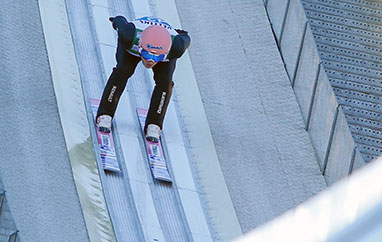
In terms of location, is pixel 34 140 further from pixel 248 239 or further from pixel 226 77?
pixel 248 239

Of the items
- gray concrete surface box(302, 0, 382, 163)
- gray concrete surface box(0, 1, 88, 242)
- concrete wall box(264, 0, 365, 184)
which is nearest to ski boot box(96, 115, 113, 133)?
gray concrete surface box(0, 1, 88, 242)

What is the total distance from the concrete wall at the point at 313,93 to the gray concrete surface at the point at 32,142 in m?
2.50

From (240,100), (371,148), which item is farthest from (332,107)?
(240,100)

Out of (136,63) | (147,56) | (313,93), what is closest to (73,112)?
(136,63)

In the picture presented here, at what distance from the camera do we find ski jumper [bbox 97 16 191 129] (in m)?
5.42

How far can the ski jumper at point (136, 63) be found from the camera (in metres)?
5.42

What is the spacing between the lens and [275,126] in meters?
7.04

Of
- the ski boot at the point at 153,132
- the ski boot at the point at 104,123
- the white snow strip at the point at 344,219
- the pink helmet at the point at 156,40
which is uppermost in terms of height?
the pink helmet at the point at 156,40

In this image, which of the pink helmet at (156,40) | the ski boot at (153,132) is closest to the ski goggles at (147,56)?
the pink helmet at (156,40)

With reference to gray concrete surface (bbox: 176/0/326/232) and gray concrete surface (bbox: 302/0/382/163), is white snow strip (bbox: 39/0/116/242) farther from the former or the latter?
gray concrete surface (bbox: 302/0/382/163)

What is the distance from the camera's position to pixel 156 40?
5223mm

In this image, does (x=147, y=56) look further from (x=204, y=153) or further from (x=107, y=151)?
(x=204, y=153)

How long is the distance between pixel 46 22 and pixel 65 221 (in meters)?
2.80

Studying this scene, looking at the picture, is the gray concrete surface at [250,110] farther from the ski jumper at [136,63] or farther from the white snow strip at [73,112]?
the white snow strip at [73,112]
